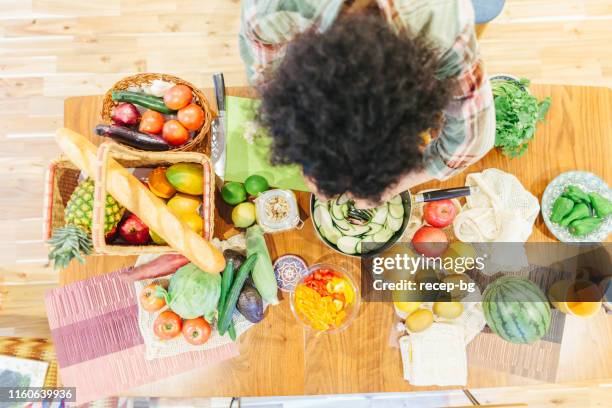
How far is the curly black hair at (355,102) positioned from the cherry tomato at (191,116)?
1.40 feet

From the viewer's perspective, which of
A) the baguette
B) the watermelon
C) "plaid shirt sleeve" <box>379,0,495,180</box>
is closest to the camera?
"plaid shirt sleeve" <box>379,0,495,180</box>

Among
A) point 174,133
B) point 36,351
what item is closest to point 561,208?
point 174,133

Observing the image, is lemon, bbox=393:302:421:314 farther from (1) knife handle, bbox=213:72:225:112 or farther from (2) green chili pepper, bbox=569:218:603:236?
(1) knife handle, bbox=213:72:225:112

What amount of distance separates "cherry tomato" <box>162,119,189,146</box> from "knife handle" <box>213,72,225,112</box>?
0.13 m

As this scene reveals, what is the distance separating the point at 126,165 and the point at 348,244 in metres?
0.68

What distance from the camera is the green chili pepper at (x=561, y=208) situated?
4.17 ft

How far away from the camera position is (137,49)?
7.56 ft

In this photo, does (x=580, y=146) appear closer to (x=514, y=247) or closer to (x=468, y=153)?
(x=514, y=247)

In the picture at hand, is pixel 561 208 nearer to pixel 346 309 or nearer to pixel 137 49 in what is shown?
pixel 346 309

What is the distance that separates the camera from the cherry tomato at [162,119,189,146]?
127cm

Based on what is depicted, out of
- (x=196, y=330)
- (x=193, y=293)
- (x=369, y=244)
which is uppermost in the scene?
(x=369, y=244)

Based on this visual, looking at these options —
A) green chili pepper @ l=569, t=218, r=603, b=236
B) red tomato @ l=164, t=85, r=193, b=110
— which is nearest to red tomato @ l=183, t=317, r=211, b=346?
red tomato @ l=164, t=85, r=193, b=110

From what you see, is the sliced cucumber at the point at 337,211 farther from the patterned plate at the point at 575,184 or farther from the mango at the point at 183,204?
the patterned plate at the point at 575,184

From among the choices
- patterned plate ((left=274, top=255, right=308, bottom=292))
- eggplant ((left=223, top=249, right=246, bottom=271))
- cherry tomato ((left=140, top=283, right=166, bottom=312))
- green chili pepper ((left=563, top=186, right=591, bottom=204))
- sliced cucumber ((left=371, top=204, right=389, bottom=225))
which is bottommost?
cherry tomato ((left=140, top=283, right=166, bottom=312))
